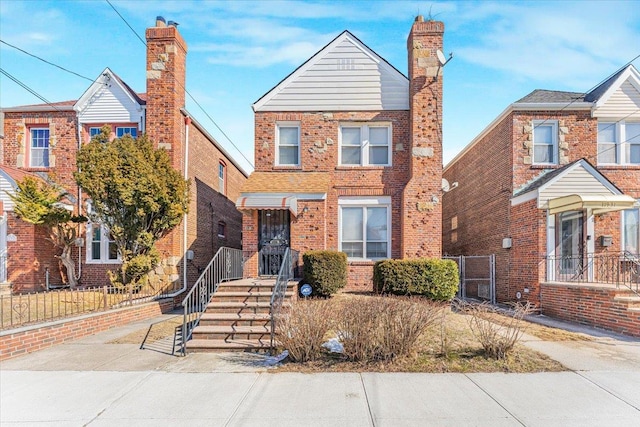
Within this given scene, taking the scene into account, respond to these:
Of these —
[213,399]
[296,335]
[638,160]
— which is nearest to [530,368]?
[296,335]

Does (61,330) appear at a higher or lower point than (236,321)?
lower

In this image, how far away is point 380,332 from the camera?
6.60 meters

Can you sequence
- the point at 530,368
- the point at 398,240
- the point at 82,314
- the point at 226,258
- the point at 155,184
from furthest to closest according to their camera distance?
the point at 398,240 < the point at 155,184 < the point at 226,258 < the point at 82,314 < the point at 530,368

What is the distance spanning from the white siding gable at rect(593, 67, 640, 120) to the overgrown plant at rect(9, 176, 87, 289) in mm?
18671

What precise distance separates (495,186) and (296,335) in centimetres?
1190

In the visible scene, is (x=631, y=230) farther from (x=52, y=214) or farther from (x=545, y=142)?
(x=52, y=214)

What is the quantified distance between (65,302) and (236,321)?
152 inches

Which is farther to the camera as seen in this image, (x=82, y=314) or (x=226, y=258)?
(x=226, y=258)

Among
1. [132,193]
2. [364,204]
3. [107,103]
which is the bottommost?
[364,204]

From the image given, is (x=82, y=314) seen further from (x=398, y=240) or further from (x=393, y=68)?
(x=393, y=68)

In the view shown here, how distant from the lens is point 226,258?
35.9ft

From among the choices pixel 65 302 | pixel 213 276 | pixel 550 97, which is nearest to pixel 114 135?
pixel 65 302

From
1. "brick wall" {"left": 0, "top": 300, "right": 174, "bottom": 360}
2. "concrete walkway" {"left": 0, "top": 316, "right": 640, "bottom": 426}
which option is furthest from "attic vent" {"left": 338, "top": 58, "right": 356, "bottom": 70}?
"concrete walkway" {"left": 0, "top": 316, "right": 640, "bottom": 426}

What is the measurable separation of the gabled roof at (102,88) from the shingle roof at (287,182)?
549 cm
